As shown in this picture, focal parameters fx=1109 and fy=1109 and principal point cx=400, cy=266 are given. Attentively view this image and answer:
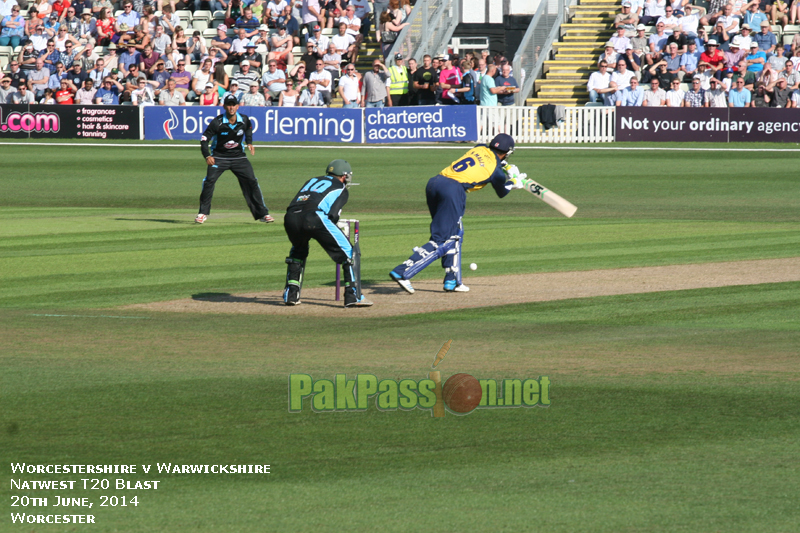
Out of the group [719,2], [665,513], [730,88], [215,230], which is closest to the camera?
[665,513]

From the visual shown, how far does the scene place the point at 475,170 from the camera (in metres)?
12.6

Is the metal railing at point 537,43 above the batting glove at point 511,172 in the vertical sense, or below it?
above

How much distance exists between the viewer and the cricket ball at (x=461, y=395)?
24.0ft

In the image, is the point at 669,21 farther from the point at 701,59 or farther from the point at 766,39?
the point at 766,39

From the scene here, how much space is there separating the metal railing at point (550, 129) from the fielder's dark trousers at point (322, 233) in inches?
1029

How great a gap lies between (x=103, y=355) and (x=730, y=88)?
99.6 feet

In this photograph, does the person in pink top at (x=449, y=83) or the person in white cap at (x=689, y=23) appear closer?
the person in pink top at (x=449, y=83)

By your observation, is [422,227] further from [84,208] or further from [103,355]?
[103,355]

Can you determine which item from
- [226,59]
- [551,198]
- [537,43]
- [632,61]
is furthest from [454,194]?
[226,59]

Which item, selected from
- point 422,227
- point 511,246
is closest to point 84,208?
point 422,227

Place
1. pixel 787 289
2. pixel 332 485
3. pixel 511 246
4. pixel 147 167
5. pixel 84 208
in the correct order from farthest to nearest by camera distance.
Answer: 1. pixel 147 167
2. pixel 84 208
3. pixel 511 246
4. pixel 787 289
5. pixel 332 485

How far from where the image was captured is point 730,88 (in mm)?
35875

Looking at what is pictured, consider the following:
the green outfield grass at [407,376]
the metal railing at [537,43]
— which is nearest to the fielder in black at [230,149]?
the green outfield grass at [407,376]

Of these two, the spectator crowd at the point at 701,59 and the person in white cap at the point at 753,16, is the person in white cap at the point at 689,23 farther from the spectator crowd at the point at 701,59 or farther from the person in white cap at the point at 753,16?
the person in white cap at the point at 753,16
